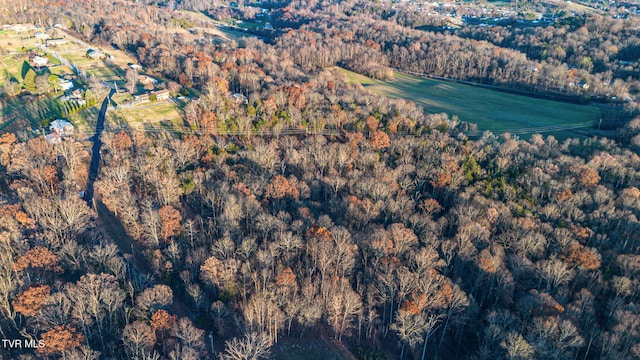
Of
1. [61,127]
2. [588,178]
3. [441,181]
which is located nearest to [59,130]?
[61,127]

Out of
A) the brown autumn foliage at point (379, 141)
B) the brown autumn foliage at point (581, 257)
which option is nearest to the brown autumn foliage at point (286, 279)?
the brown autumn foliage at point (581, 257)

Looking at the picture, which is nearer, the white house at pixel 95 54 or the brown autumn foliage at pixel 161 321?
the brown autumn foliage at pixel 161 321

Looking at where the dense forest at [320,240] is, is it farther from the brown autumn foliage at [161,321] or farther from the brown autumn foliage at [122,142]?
the brown autumn foliage at [122,142]

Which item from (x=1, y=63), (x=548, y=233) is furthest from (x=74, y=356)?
(x=1, y=63)

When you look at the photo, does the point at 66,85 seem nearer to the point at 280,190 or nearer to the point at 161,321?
the point at 280,190

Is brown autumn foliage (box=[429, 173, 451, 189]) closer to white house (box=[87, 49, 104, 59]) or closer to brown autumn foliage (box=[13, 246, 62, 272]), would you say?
brown autumn foliage (box=[13, 246, 62, 272])

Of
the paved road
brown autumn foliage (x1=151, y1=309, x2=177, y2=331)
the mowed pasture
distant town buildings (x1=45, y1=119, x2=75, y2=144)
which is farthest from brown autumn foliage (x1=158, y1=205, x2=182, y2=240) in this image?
the mowed pasture
